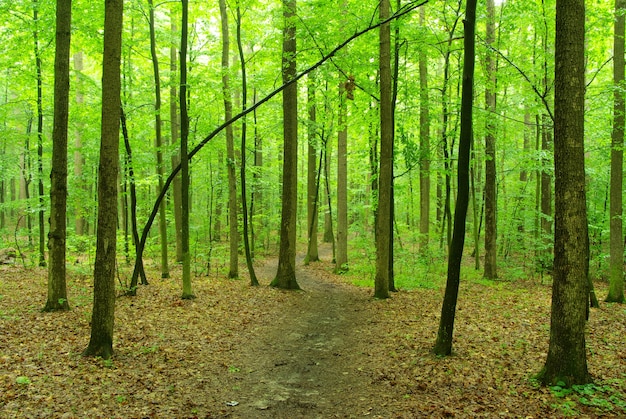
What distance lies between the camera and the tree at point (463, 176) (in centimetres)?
603

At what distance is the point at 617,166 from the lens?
11.0 metres

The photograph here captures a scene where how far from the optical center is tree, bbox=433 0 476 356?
237 inches

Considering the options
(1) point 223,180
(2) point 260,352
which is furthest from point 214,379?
(1) point 223,180

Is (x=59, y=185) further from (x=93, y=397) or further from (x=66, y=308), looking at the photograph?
(x=93, y=397)

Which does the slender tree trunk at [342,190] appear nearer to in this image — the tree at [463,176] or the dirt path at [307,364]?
the dirt path at [307,364]

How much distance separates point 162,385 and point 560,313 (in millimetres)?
5787

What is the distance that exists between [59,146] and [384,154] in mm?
8013

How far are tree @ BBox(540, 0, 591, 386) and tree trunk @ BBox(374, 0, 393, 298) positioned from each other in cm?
581

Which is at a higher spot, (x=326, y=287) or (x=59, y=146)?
(x=59, y=146)

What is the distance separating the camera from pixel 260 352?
24.2ft

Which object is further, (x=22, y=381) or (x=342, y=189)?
(x=342, y=189)

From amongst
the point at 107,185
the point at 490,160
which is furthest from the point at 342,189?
the point at 107,185

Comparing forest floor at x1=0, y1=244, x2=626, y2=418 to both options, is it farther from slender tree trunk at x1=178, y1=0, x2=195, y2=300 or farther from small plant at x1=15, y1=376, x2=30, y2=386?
slender tree trunk at x1=178, y1=0, x2=195, y2=300

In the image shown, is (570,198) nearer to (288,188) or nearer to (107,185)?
(107,185)
